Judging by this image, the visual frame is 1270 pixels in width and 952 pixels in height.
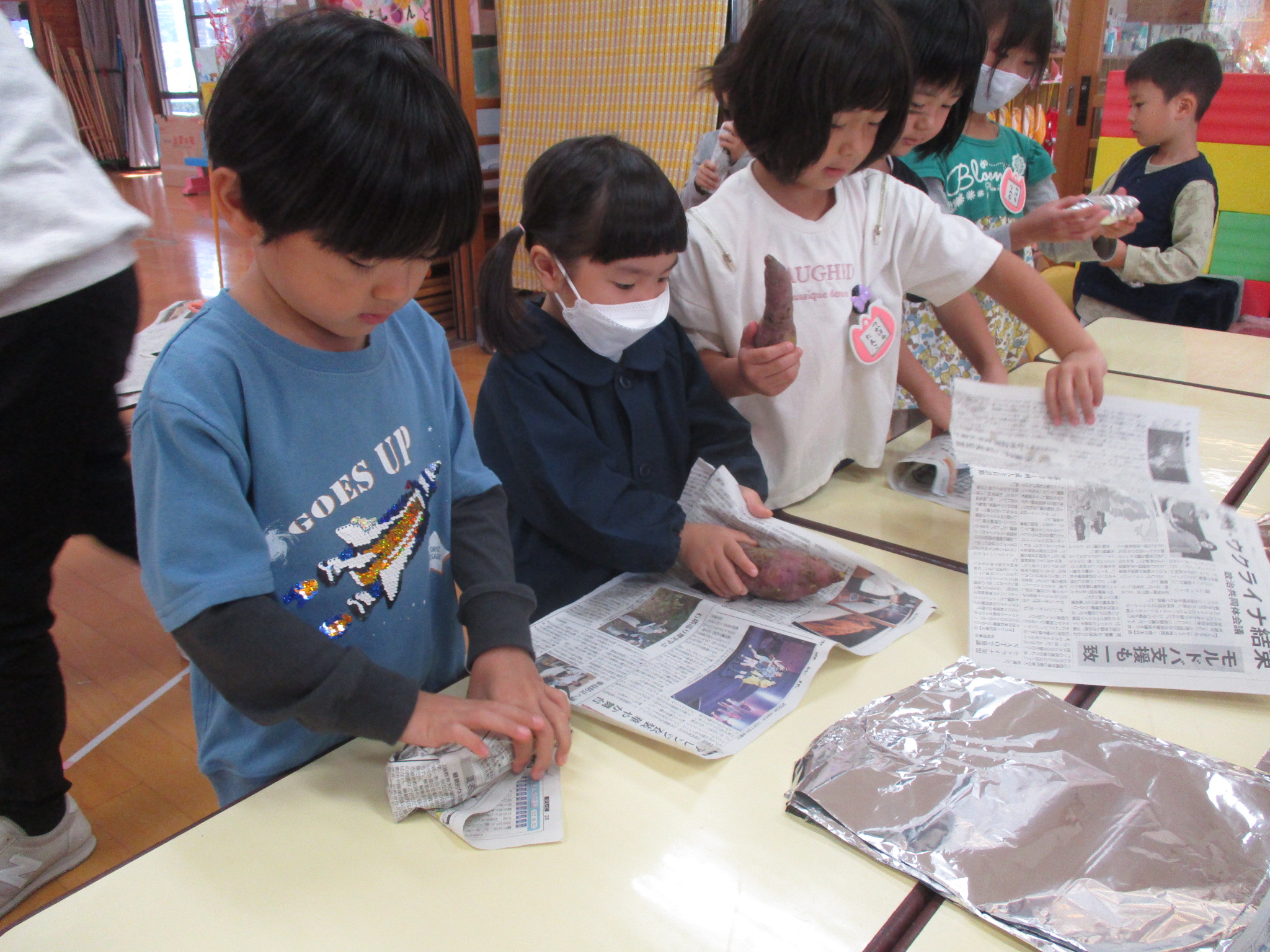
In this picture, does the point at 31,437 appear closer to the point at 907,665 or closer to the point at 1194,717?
the point at 907,665

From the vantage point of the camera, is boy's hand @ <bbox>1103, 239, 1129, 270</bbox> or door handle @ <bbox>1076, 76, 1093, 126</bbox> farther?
door handle @ <bbox>1076, 76, 1093, 126</bbox>

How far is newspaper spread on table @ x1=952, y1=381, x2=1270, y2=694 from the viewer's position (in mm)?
821

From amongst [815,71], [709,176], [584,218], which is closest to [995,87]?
[709,176]

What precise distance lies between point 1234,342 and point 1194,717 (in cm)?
153

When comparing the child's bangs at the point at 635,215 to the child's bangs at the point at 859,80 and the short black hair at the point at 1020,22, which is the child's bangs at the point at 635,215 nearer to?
the child's bangs at the point at 859,80

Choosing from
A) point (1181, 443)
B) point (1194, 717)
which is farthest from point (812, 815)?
point (1181, 443)

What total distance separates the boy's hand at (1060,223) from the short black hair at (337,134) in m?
1.15

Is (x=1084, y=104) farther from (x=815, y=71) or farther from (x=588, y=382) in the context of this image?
(x=588, y=382)

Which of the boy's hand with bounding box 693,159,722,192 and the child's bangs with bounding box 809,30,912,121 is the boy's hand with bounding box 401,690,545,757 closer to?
the child's bangs with bounding box 809,30,912,121

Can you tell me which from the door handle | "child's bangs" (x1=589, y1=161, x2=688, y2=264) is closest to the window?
the door handle

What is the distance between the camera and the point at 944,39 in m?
1.23

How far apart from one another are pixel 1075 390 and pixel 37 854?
1625 millimetres

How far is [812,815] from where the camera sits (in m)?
0.64

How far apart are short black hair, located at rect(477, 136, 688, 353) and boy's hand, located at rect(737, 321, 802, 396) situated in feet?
0.46
